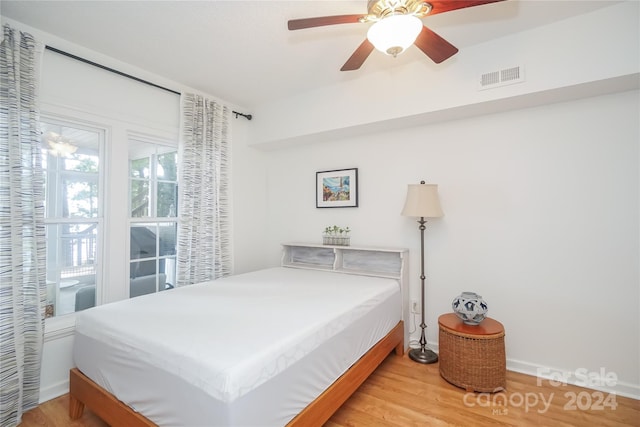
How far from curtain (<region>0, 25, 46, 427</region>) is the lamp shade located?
8.76ft

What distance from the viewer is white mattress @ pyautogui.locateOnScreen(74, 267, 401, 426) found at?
3.83ft

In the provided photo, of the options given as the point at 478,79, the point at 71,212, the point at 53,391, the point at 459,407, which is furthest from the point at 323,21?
the point at 53,391

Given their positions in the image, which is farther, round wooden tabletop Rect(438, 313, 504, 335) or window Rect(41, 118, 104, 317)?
window Rect(41, 118, 104, 317)

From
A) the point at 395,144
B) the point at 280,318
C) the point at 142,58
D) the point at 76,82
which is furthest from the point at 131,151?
the point at 395,144

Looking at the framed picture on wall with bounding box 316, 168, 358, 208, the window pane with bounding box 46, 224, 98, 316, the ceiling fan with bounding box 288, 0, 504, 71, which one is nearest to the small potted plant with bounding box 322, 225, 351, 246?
the framed picture on wall with bounding box 316, 168, 358, 208

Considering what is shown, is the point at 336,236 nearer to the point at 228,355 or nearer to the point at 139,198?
the point at 139,198

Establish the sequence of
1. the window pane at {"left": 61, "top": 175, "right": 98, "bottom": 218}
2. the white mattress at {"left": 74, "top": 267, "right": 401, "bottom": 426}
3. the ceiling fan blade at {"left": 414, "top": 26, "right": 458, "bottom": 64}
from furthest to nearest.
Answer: the window pane at {"left": 61, "top": 175, "right": 98, "bottom": 218}, the ceiling fan blade at {"left": 414, "top": 26, "right": 458, "bottom": 64}, the white mattress at {"left": 74, "top": 267, "right": 401, "bottom": 426}

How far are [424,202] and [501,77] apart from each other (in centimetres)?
106

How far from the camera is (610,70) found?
1899mm

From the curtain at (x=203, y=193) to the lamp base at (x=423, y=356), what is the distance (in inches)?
78.9

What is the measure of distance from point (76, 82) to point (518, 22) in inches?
126

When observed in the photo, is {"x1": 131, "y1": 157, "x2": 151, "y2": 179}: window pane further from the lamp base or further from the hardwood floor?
the lamp base

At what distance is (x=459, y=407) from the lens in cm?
193

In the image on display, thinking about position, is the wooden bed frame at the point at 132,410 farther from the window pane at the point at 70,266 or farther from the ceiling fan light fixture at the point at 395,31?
the ceiling fan light fixture at the point at 395,31
